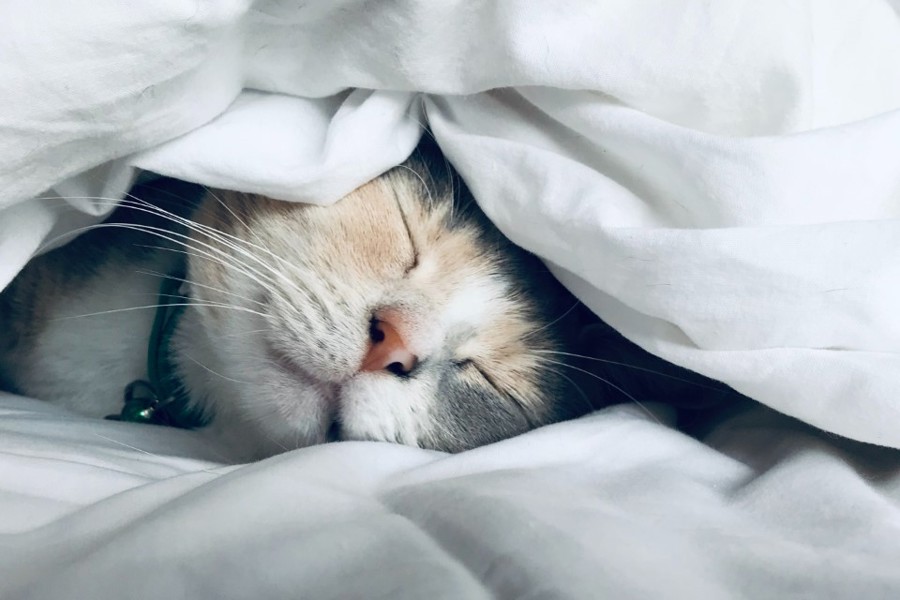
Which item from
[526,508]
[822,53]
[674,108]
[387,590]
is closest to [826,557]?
[526,508]

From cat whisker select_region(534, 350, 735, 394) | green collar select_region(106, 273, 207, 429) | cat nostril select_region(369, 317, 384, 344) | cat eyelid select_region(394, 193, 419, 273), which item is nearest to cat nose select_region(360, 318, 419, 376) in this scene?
cat nostril select_region(369, 317, 384, 344)

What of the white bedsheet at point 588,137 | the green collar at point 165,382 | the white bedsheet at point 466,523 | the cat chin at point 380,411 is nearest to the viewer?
the white bedsheet at point 466,523

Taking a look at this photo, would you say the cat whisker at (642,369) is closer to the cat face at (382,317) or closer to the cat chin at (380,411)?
the cat face at (382,317)

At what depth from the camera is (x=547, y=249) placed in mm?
776

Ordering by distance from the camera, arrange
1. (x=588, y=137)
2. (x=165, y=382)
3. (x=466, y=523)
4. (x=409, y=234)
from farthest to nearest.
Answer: (x=165, y=382) < (x=409, y=234) < (x=588, y=137) < (x=466, y=523)

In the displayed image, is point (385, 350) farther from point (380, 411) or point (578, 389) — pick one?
point (578, 389)

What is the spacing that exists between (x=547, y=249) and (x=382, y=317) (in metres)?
0.19

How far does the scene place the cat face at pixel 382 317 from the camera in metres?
0.81

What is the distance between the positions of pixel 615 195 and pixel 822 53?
0.98ft

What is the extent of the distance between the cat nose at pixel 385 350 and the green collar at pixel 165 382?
390 millimetres

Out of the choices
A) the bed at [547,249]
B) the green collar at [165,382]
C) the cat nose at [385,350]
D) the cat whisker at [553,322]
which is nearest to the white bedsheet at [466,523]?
the bed at [547,249]

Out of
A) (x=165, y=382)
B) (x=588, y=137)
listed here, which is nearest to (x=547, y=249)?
(x=588, y=137)

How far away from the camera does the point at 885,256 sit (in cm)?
64

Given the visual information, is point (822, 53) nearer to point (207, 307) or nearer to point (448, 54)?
point (448, 54)
